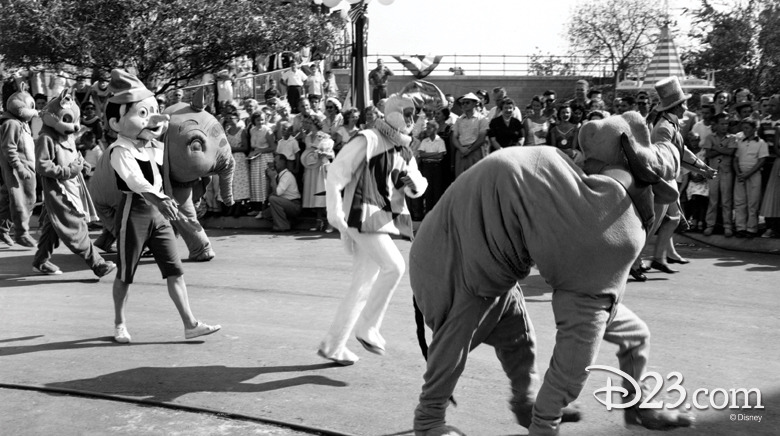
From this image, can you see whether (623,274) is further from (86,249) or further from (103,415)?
(86,249)

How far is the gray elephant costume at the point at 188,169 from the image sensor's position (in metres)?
8.84

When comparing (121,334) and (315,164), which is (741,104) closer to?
(315,164)

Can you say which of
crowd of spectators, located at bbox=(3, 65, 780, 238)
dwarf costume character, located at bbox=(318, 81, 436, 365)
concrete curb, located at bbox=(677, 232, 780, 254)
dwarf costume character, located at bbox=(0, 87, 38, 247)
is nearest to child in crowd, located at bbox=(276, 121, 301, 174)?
crowd of spectators, located at bbox=(3, 65, 780, 238)

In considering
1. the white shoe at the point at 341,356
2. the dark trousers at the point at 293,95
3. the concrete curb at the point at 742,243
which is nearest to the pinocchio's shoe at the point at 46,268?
the white shoe at the point at 341,356

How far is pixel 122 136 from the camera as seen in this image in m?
6.72

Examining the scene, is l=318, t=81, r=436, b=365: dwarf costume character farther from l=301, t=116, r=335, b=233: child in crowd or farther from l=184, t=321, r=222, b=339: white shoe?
l=301, t=116, r=335, b=233: child in crowd

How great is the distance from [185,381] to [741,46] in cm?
Result: 2972

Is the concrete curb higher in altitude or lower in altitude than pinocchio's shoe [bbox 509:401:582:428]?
lower

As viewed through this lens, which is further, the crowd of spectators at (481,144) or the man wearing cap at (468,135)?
the man wearing cap at (468,135)

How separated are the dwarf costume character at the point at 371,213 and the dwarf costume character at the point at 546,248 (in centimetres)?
149

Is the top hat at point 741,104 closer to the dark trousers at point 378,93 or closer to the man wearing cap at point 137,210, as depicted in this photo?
the dark trousers at point 378,93

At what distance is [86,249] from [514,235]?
6852 millimetres

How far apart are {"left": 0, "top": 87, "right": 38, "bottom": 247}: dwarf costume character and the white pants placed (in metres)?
6.41

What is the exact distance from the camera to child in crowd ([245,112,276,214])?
1355 centimetres
